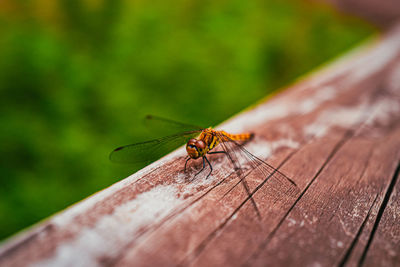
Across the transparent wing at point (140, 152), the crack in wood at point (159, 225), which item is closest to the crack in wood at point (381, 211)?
the crack in wood at point (159, 225)

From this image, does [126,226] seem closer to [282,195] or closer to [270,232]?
[270,232]

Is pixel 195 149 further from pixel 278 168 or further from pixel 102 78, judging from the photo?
pixel 102 78

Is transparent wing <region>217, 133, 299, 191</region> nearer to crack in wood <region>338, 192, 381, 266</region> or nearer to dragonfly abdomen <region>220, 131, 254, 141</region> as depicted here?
dragonfly abdomen <region>220, 131, 254, 141</region>

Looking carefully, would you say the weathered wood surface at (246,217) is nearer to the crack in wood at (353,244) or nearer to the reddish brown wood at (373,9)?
the crack in wood at (353,244)

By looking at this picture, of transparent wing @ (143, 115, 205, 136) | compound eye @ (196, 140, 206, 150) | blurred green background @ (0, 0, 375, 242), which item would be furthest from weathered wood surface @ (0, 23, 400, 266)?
blurred green background @ (0, 0, 375, 242)

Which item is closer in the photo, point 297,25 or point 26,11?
point 26,11

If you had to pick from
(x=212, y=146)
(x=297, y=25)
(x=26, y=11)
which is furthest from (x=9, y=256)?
(x=297, y=25)
